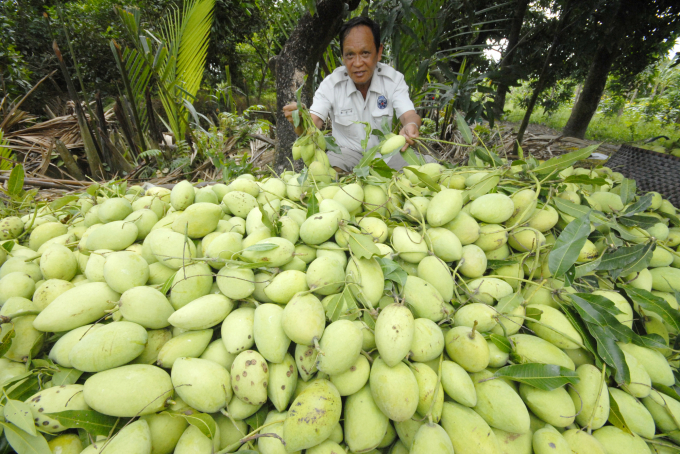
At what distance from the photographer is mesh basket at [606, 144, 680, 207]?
188cm

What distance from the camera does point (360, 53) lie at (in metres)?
2.73

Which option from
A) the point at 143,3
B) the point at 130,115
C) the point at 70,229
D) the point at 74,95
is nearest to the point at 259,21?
the point at 143,3

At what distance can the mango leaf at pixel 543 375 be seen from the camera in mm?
756

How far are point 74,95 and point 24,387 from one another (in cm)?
317

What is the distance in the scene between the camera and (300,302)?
78 cm

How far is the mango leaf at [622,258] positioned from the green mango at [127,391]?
4.94ft

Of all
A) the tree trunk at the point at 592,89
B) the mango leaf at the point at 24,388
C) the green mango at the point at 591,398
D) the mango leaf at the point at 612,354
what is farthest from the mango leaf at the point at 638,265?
the tree trunk at the point at 592,89

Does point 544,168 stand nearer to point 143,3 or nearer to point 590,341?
point 590,341

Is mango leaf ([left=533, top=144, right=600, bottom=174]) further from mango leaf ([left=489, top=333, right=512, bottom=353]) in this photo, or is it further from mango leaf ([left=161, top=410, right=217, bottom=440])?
mango leaf ([left=161, top=410, right=217, bottom=440])

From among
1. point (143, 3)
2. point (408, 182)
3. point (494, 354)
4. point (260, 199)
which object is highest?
point (143, 3)

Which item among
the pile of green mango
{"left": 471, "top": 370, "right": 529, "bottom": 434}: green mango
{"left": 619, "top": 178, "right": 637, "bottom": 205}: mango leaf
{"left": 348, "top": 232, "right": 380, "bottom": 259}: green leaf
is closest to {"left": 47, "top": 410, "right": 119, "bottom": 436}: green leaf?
the pile of green mango

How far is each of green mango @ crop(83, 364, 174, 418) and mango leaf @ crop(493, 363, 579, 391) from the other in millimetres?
908

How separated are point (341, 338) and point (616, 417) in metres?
0.81

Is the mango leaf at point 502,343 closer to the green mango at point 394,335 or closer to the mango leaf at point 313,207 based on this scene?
the green mango at point 394,335
